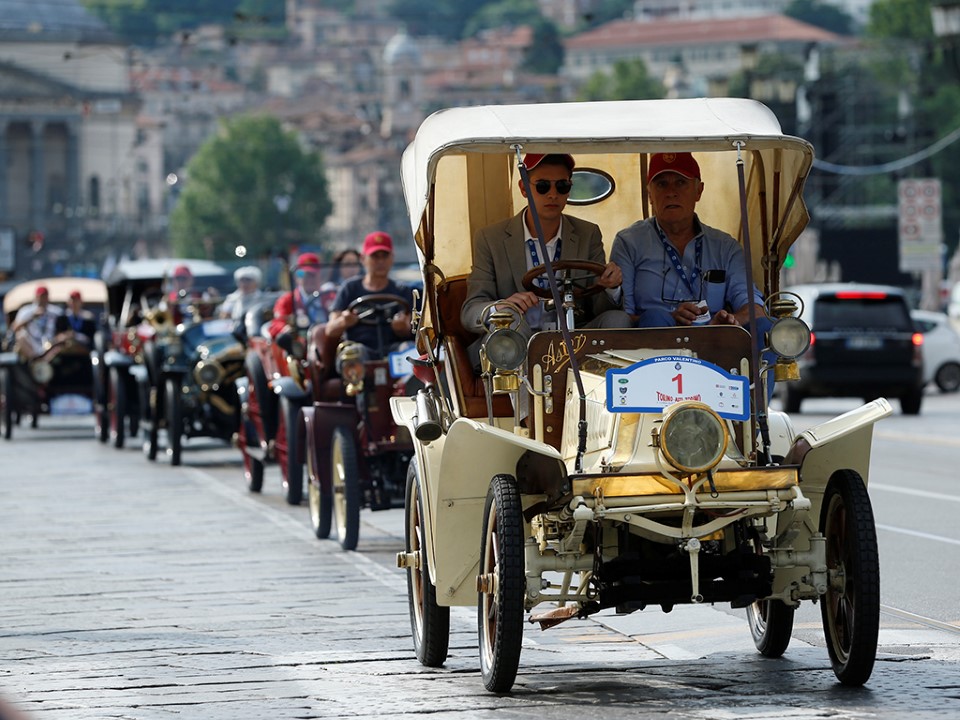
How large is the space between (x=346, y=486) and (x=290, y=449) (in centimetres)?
263

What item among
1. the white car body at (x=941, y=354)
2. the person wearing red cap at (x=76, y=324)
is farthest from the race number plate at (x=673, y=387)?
the white car body at (x=941, y=354)

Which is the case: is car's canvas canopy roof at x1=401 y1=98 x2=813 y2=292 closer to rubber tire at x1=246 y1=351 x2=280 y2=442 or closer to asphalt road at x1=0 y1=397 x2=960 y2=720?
asphalt road at x1=0 y1=397 x2=960 y2=720

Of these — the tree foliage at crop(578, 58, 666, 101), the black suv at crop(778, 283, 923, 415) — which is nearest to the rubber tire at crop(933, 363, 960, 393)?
the black suv at crop(778, 283, 923, 415)

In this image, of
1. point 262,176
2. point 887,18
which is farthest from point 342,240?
point 887,18

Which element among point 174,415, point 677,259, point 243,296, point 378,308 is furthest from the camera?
point 243,296

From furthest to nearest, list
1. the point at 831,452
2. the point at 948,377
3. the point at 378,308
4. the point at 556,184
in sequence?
the point at 948,377 → the point at 378,308 → the point at 556,184 → the point at 831,452

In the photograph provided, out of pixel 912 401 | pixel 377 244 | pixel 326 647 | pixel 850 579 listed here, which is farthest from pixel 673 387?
pixel 912 401

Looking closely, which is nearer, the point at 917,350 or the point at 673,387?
the point at 673,387

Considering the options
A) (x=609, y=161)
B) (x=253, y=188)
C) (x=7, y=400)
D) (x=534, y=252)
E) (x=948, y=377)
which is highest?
(x=253, y=188)

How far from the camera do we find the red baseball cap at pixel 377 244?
15.2 metres

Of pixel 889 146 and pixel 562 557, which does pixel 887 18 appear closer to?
pixel 889 146

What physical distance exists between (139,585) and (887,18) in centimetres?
12852

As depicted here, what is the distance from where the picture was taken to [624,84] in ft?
600

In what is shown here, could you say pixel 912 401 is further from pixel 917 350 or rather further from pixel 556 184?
pixel 556 184
